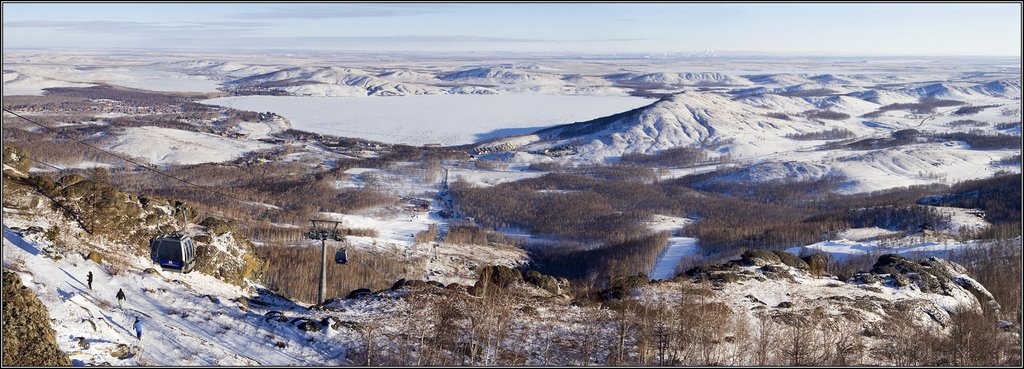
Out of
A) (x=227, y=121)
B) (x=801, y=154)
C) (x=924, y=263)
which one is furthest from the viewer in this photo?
(x=227, y=121)

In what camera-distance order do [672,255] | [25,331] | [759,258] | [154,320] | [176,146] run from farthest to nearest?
[176,146] < [672,255] < [759,258] < [154,320] < [25,331]

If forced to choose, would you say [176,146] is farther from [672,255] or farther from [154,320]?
[154,320]

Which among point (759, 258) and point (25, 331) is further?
point (759, 258)

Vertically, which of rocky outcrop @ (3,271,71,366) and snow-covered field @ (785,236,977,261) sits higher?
rocky outcrop @ (3,271,71,366)

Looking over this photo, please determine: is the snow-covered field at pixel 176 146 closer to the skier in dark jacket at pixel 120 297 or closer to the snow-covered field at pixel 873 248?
the snow-covered field at pixel 873 248

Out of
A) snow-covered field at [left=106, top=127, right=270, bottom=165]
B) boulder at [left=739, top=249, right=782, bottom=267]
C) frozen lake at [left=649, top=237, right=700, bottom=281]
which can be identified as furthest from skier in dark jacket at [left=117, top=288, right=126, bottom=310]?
snow-covered field at [left=106, top=127, right=270, bottom=165]

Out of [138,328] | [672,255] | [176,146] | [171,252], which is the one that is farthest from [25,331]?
[176,146]

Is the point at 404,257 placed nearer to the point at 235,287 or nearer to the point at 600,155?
the point at 235,287

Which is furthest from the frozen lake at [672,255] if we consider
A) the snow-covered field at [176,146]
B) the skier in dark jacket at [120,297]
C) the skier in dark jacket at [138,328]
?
Result: the snow-covered field at [176,146]

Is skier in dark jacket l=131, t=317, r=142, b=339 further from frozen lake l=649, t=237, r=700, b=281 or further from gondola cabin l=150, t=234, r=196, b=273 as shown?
frozen lake l=649, t=237, r=700, b=281

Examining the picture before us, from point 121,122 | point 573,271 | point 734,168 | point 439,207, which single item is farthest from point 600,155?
point 121,122

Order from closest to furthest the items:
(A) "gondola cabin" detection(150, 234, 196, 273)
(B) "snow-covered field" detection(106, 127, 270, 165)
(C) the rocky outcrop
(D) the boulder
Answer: (C) the rocky outcrop → (A) "gondola cabin" detection(150, 234, 196, 273) → (D) the boulder → (B) "snow-covered field" detection(106, 127, 270, 165)
